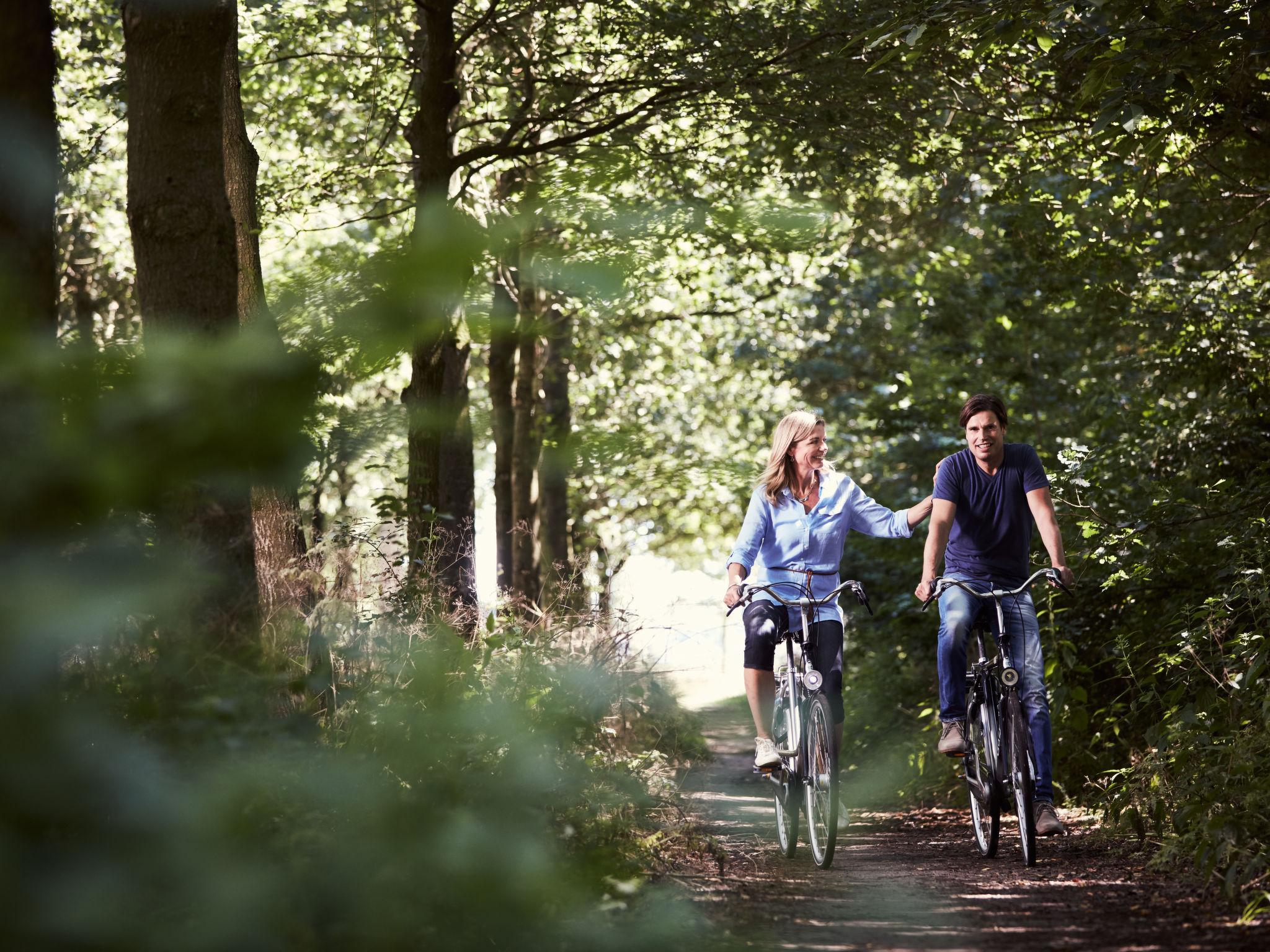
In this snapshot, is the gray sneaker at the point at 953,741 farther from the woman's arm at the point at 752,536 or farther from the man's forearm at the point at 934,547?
the woman's arm at the point at 752,536

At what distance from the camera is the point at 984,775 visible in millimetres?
6676

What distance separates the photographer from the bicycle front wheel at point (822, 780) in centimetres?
632

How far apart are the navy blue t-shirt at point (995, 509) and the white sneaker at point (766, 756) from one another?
4.52 ft

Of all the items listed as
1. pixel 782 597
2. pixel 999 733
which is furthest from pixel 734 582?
pixel 999 733

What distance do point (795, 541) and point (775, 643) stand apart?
569 millimetres

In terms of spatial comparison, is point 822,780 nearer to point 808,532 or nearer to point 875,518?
point 808,532

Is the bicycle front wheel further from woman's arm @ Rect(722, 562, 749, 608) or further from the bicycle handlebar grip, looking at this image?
the bicycle handlebar grip

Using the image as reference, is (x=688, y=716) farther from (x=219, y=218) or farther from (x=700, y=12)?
(x=219, y=218)

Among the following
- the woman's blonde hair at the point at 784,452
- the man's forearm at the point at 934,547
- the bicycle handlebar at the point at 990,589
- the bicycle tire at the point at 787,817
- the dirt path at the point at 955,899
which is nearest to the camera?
the dirt path at the point at 955,899

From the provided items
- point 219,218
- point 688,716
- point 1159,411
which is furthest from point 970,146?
point 219,218

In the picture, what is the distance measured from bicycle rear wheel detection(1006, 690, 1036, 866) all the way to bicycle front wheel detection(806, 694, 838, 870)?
2.80 ft

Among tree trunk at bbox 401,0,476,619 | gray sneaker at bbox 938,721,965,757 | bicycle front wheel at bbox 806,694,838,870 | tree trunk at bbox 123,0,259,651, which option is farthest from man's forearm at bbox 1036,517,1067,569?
tree trunk at bbox 123,0,259,651

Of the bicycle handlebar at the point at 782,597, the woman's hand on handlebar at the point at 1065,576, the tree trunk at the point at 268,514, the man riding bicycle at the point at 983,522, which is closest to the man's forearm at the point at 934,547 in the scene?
the man riding bicycle at the point at 983,522

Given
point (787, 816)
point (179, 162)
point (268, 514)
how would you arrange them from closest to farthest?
point (268, 514) < point (179, 162) < point (787, 816)
